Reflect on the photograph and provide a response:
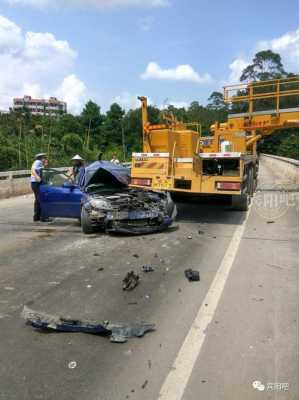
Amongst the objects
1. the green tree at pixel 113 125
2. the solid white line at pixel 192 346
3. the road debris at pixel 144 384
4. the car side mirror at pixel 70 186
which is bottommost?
the road debris at pixel 144 384

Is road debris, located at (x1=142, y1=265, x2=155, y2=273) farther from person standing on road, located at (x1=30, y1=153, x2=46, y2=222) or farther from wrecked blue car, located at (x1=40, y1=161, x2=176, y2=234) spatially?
person standing on road, located at (x1=30, y1=153, x2=46, y2=222)

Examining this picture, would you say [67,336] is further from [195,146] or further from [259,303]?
[195,146]

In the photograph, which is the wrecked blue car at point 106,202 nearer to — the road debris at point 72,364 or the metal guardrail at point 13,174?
the road debris at point 72,364

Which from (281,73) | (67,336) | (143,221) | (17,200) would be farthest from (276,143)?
(67,336)

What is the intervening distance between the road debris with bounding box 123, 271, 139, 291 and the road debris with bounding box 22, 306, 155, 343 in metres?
1.11

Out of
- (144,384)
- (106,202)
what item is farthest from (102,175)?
(144,384)

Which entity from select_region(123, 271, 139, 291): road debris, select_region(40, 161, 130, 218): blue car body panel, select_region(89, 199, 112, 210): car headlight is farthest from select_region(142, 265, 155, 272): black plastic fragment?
select_region(40, 161, 130, 218): blue car body panel

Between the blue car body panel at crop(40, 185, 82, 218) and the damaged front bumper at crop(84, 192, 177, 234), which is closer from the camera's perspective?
the damaged front bumper at crop(84, 192, 177, 234)

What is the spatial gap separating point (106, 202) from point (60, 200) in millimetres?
1388

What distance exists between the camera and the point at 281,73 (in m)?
81.9

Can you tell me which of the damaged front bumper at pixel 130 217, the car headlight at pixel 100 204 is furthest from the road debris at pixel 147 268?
the car headlight at pixel 100 204

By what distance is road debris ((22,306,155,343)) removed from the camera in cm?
404

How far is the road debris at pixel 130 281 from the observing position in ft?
17.7

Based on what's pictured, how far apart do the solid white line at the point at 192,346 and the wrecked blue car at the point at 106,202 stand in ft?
9.50
